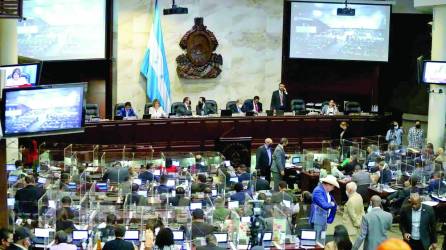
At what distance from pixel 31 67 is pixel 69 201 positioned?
4.27 metres

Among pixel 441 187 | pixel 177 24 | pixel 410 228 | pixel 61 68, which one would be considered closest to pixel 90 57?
pixel 61 68

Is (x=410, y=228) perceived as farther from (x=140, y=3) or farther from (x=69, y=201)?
(x=140, y=3)

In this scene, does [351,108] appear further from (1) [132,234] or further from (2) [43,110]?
(2) [43,110]

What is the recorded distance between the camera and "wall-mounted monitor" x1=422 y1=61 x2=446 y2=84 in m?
20.8

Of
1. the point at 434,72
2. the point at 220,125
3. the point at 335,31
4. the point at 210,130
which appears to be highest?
the point at 335,31

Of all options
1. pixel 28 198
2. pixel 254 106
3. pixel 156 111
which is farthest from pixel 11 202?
pixel 254 106

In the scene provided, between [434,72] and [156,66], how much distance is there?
852 cm

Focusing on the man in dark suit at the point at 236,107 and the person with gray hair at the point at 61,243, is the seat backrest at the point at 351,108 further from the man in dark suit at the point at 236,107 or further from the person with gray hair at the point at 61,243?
the person with gray hair at the point at 61,243

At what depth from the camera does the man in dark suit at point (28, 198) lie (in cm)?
1234

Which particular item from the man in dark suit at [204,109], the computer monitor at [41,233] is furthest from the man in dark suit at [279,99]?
the computer monitor at [41,233]

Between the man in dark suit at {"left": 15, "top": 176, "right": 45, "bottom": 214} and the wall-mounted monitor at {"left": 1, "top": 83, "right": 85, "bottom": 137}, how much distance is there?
2.43 meters

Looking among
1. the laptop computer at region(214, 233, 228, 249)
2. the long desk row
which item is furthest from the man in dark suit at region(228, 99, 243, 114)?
the laptop computer at region(214, 233, 228, 249)

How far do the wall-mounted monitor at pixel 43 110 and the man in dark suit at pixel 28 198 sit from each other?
95.6 inches

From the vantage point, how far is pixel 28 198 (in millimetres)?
12648
